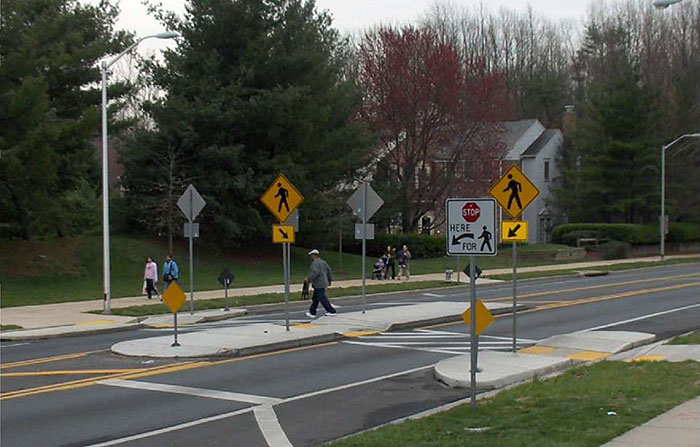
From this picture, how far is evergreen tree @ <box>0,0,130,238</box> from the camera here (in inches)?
1256

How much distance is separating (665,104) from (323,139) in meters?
34.7

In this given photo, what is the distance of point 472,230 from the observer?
36.1ft

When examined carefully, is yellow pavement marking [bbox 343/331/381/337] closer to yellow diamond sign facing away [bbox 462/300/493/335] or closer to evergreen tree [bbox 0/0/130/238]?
yellow diamond sign facing away [bbox 462/300/493/335]

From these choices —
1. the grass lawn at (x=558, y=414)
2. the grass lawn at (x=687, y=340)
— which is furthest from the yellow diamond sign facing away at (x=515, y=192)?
the grass lawn at (x=687, y=340)

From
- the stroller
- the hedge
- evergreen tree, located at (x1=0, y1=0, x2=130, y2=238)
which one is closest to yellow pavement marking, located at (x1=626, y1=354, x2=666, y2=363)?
evergreen tree, located at (x1=0, y1=0, x2=130, y2=238)

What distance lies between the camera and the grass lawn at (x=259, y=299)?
26.3m

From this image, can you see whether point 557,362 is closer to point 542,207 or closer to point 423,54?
point 423,54

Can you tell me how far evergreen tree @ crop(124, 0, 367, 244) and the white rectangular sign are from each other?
31825 millimetres

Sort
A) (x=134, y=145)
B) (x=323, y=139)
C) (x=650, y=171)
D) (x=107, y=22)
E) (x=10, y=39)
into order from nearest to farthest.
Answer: (x=10, y=39)
(x=107, y=22)
(x=134, y=145)
(x=323, y=139)
(x=650, y=171)

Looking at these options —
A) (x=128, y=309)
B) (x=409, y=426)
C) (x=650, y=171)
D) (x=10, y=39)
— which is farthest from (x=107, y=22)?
(x=650, y=171)

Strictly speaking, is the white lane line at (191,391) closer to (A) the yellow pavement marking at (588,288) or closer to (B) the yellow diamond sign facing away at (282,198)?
(B) the yellow diamond sign facing away at (282,198)

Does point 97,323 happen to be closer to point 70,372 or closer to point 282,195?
point 282,195

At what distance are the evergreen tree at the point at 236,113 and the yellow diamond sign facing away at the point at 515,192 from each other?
27.6 metres

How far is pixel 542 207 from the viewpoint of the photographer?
245 ft
